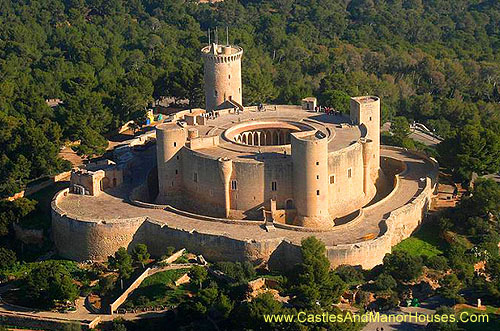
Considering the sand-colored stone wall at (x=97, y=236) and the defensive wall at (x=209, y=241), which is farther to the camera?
the sand-colored stone wall at (x=97, y=236)

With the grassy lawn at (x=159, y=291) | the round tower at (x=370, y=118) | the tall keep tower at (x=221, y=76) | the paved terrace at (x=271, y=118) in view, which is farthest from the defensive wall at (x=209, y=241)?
the tall keep tower at (x=221, y=76)

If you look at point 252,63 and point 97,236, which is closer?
point 97,236

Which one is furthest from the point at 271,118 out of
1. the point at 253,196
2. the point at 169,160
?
the point at 253,196

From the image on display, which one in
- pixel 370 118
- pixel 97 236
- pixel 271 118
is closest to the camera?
pixel 97 236

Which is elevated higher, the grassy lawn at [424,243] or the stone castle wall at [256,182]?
the stone castle wall at [256,182]

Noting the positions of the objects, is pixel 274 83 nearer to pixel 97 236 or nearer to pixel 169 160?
pixel 169 160

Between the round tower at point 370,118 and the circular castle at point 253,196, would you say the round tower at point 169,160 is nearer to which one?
the circular castle at point 253,196

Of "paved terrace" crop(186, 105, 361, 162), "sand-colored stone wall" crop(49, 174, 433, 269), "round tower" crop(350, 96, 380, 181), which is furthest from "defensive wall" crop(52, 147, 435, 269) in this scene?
"paved terrace" crop(186, 105, 361, 162)
